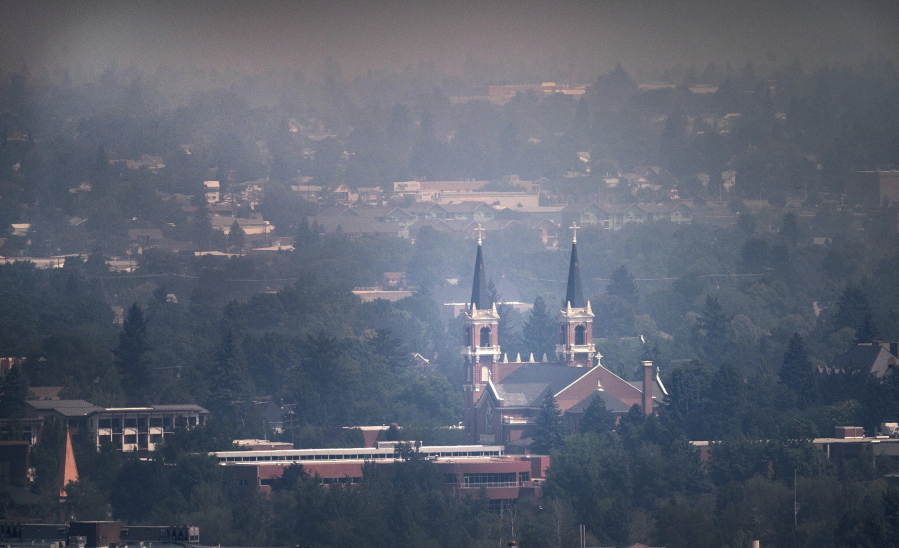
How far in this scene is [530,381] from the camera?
71.9 m

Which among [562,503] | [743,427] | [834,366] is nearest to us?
[562,503]

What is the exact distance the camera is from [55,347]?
8238 centimetres

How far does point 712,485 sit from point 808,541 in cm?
944

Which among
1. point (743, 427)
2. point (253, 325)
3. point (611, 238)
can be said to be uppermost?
point (611, 238)

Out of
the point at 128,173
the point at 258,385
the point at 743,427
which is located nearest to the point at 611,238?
the point at 128,173

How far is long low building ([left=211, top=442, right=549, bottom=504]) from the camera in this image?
Answer: 209 feet

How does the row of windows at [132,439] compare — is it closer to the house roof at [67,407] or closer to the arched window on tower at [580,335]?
the house roof at [67,407]

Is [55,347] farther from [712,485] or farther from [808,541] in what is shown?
[808,541]

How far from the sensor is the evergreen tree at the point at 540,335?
87562 mm

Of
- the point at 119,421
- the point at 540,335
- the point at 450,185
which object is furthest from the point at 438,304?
the point at 119,421

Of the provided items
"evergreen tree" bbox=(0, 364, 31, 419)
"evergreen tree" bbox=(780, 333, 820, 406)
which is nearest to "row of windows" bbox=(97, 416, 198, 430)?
"evergreen tree" bbox=(0, 364, 31, 419)

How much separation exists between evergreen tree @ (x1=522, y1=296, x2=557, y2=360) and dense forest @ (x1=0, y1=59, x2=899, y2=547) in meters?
0.19

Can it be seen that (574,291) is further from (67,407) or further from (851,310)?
(851,310)

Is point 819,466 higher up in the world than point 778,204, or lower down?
lower down
